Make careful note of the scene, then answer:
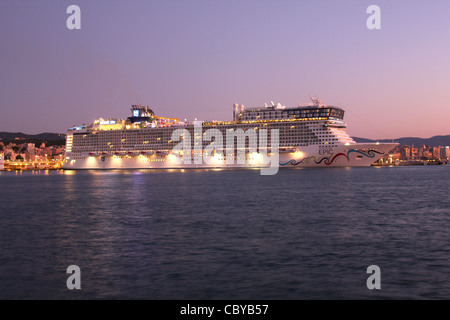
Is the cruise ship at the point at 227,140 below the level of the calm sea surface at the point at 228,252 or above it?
above

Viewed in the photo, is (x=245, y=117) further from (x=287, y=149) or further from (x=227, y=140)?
(x=287, y=149)

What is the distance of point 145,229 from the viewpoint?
2295 cm

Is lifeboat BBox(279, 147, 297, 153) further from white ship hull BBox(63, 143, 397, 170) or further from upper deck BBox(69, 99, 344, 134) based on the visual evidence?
upper deck BBox(69, 99, 344, 134)

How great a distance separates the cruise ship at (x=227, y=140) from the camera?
342 feet

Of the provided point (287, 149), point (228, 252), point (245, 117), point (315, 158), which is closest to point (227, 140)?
point (245, 117)

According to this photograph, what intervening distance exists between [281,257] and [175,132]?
114 meters

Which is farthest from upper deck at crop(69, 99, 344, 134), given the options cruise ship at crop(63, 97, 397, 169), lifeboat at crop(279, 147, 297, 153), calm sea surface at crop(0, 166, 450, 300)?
calm sea surface at crop(0, 166, 450, 300)

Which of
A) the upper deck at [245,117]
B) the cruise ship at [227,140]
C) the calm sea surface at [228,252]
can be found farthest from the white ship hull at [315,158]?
the calm sea surface at [228,252]

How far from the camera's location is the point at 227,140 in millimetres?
117562

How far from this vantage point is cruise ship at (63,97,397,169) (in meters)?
104

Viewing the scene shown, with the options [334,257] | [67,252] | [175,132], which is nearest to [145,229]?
[67,252]

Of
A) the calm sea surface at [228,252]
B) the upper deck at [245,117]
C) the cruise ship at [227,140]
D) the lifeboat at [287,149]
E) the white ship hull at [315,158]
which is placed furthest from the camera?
the upper deck at [245,117]

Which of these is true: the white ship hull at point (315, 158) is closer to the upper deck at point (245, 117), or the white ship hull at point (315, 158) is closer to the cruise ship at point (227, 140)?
the cruise ship at point (227, 140)
